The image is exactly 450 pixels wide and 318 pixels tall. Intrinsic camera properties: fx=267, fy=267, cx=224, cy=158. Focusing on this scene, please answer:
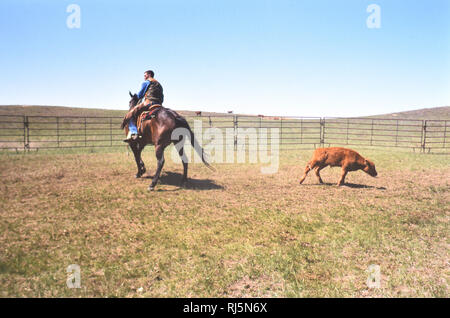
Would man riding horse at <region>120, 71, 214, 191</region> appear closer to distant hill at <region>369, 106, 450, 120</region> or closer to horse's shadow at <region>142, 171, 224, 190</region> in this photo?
horse's shadow at <region>142, 171, 224, 190</region>

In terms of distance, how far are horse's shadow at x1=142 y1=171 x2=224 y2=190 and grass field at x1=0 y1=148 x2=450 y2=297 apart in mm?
54

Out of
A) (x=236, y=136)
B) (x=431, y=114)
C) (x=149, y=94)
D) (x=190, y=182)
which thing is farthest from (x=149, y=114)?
(x=431, y=114)

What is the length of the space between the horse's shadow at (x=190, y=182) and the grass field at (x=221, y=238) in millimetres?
54

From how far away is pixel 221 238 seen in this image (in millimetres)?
3688

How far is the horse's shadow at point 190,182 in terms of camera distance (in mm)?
6809

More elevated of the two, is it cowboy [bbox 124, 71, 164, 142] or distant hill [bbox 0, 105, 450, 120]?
distant hill [bbox 0, 105, 450, 120]

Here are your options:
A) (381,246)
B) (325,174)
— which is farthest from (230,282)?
(325,174)

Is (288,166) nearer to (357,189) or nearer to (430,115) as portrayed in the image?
(357,189)

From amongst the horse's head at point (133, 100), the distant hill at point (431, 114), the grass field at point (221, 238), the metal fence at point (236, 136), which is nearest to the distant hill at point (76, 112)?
the distant hill at point (431, 114)

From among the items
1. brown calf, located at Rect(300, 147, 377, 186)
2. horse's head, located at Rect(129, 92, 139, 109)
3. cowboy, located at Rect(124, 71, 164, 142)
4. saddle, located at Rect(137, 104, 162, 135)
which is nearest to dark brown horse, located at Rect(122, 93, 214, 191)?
saddle, located at Rect(137, 104, 162, 135)

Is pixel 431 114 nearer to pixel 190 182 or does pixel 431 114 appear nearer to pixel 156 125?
pixel 190 182

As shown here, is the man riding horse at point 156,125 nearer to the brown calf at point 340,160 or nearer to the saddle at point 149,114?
the saddle at point 149,114

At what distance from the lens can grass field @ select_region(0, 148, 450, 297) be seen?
2598 mm
